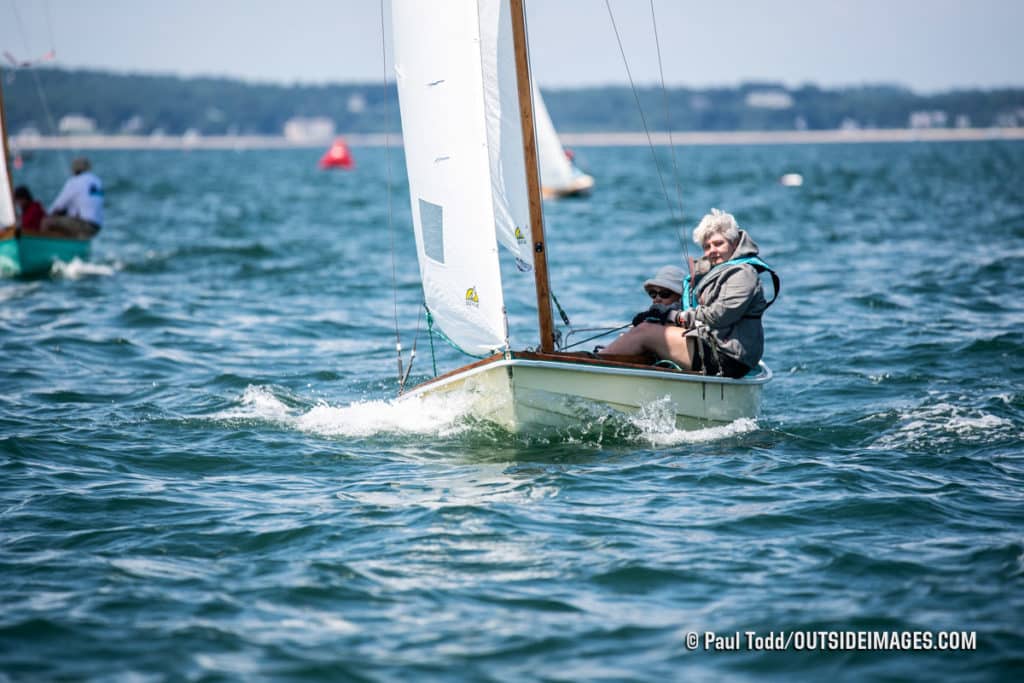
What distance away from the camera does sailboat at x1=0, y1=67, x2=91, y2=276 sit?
17.2 metres

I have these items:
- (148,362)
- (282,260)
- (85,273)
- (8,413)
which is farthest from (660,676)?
(282,260)

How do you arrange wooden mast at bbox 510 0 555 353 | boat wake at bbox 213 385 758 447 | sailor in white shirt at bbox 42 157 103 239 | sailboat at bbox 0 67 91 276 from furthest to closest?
sailor in white shirt at bbox 42 157 103 239, sailboat at bbox 0 67 91 276, boat wake at bbox 213 385 758 447, wooden mast at bbox 510 0 555 353

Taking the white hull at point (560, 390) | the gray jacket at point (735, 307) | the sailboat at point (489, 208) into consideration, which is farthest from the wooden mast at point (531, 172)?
the gray jacket at point (735, 307)

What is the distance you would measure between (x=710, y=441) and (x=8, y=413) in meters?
5.79

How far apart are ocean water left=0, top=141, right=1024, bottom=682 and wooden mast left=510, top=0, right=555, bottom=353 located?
2.76 feet

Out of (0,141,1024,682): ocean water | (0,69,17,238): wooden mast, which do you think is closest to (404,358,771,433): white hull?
(0,141,1024,682): ocean water

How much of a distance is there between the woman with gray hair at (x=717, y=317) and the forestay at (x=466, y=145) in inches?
44.6

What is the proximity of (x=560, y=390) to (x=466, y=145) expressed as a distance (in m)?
1.81

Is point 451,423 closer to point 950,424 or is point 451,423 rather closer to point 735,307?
point 735,307

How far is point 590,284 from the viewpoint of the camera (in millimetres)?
18047

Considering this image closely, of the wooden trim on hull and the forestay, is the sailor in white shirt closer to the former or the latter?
the forestay

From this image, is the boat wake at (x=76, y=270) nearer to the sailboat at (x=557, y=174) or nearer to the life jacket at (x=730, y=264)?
the life jacket at (x=730, y=264)

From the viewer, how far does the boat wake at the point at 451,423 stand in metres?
8.00

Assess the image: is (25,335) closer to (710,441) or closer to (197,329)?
(197,329)
